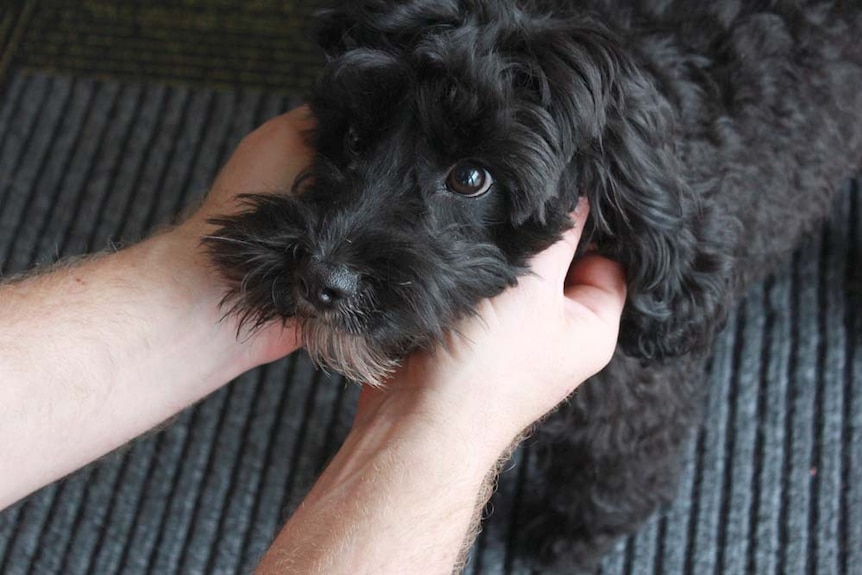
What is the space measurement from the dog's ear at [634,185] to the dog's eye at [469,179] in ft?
0.29

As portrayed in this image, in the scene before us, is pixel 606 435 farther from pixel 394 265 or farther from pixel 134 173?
pixel 134 173

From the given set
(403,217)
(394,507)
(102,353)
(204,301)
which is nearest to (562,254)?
(403,217)

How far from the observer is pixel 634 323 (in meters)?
1.14

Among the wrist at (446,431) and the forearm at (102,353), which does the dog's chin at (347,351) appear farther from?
the forearm at (102,353)

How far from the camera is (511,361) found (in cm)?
101

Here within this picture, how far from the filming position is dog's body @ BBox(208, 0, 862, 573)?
951 millimetres

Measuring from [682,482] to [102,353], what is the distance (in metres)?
0.95

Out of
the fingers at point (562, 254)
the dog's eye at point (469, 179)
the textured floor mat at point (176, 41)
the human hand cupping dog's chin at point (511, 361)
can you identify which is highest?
the dog's eye at point (469, 179)

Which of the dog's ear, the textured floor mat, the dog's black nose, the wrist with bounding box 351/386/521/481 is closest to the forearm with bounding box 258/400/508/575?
the wrist with bounding box 351/386/521/481

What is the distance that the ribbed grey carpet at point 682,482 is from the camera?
4.91 ft

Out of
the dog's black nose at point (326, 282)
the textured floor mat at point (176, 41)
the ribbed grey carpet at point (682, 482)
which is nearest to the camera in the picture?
the dog's black nose at point (326, 282)

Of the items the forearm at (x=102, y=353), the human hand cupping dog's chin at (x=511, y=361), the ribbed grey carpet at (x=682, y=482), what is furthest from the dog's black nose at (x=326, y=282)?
the ribbed grey carpet at (x=682, y=482)

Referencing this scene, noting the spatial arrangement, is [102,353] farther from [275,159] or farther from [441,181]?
[441,181]

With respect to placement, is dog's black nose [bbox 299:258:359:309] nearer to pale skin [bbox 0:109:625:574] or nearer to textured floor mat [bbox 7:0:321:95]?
pale skin [bbox 0:109:625:574]
